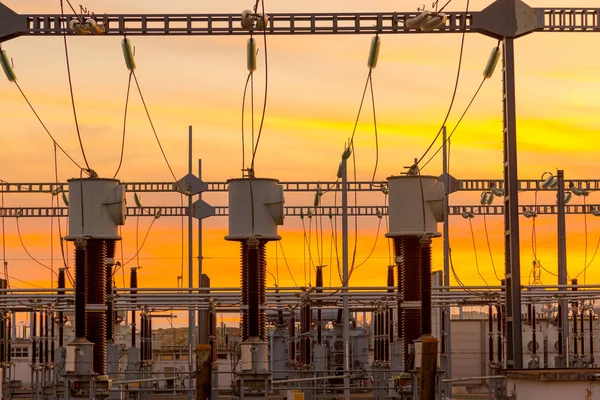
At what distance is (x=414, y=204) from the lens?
2150 cm

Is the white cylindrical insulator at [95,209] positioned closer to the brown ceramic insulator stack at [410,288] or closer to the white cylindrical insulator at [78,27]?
the white cylindrical insulator at [78,27]

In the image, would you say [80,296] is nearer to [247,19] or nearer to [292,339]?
[247,19]

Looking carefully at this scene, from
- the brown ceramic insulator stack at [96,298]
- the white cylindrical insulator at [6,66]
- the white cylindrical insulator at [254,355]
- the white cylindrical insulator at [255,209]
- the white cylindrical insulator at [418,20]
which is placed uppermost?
the white cylindrical insulator at [418,20]

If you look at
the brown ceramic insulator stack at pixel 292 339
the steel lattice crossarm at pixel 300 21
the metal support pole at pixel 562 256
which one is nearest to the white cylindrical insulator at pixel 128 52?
the steel lattice crossarm at pixel 300 21

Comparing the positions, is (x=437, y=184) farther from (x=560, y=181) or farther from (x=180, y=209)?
(x=180, y=209)

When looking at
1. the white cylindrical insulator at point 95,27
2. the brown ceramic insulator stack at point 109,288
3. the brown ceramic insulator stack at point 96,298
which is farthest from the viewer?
the brown ceramic insulator stack at point 109,288

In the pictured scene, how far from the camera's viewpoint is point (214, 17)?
20469 millimetres

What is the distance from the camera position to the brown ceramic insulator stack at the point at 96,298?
20.8 metres

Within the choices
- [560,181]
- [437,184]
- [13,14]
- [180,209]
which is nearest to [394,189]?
[437,184]

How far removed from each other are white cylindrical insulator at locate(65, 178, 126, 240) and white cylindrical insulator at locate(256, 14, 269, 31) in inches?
159

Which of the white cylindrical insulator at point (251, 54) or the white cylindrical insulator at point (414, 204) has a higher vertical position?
the white cylindrical insulator at point (251, 54)

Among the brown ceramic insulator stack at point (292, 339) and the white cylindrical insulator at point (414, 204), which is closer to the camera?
the white cylindrical insulator at point (414, 204)

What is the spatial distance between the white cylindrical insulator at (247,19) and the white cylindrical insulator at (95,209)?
388 cm

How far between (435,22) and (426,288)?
460 centimetres
